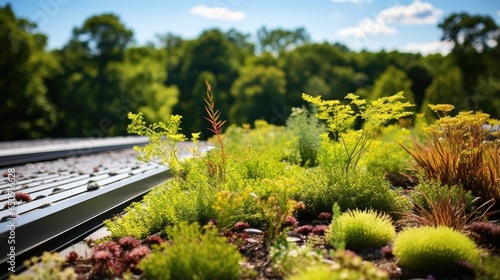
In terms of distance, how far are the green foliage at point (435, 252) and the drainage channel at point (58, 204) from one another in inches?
103

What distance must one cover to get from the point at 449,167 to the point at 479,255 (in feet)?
5.74

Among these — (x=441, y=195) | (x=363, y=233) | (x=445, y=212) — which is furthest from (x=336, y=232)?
(x=441, y=195)

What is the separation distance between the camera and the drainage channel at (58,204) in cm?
275

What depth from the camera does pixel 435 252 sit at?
8.46 feet

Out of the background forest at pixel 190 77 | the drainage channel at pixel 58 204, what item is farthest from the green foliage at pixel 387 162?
the background forest at pixel 190 77

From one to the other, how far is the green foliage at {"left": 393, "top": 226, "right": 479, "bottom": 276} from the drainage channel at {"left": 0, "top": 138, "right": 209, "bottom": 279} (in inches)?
103

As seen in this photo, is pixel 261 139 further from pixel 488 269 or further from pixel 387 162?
pixel 488 269

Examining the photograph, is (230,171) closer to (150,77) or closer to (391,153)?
(391,153)

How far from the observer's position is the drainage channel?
9.03ft

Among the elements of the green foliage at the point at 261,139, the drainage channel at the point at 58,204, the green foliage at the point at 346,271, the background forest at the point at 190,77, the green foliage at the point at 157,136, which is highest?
the background forest at the point at 190,77

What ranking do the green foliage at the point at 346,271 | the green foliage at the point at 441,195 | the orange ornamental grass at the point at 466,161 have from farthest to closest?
the orange ornamental grass at the point at 466,161, the green foliage at the point at 441,195, the green foliage at the point at 346,271

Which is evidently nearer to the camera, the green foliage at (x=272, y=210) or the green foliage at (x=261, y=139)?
the green foliage at (x=272, y=210)

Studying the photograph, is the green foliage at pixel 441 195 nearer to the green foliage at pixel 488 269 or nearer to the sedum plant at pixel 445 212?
the sedum plant at pixel 445 212

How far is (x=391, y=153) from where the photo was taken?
19.1ft
